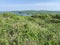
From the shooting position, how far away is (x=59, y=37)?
8.87m

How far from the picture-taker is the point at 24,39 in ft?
24.8

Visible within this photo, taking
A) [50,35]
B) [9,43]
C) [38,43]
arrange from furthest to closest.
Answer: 1. [50,35]
2. [38,43]
3. [9,43]

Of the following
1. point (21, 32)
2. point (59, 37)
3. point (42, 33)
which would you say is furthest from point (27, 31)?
point (59, 37)

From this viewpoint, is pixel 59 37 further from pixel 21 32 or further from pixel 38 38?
pixel 21 32

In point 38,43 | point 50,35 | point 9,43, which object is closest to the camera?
point 9,43

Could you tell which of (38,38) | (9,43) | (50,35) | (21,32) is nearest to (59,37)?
(50,35)

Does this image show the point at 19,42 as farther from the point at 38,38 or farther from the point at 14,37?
the point at 38,38

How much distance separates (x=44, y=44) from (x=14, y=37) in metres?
1.29

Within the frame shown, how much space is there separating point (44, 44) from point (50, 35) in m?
1.06

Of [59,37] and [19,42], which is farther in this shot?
[59,37]

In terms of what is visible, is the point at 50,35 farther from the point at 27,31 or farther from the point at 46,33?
the point at 27,31

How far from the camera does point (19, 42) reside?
7.27 m

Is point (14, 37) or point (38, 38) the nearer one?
point (14, 37)

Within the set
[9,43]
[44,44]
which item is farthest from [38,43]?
[9,43]
